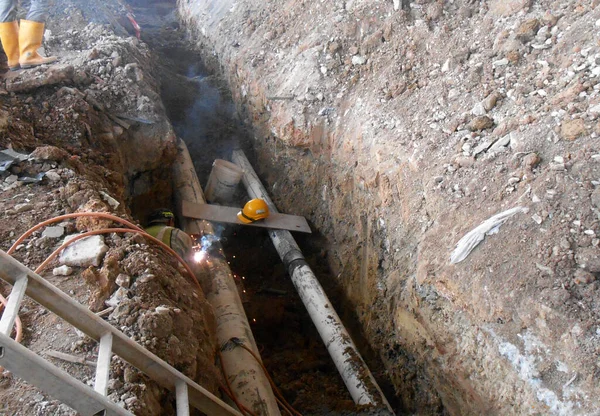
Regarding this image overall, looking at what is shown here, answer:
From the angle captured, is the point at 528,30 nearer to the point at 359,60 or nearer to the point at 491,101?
the point at 491,101

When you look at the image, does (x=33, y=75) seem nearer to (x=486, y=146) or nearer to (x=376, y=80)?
(x=376, y=80)

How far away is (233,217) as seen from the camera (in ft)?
16.3

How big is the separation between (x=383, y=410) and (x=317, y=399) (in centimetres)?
59

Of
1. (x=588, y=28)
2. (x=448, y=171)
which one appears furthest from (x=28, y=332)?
(x=588, y=28)

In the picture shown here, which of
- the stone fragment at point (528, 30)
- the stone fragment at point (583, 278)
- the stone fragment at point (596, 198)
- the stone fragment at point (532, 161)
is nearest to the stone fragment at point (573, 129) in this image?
the stone fragment at point (532, 161)

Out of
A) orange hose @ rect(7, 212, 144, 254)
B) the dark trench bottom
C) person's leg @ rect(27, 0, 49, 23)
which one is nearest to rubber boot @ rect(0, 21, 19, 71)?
person's leg @ rect(27, 0, 49, 23)

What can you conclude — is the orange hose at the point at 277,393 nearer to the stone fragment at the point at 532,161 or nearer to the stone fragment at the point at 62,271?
the stone fragment at the point at 62,271

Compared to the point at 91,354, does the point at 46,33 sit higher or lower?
higher

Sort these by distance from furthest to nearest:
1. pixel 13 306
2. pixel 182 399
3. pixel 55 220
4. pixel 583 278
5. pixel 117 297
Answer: pixel 55 220 → pixel 117 297 → pixel 583 278 → pixel 182 399 → pixel 13 306

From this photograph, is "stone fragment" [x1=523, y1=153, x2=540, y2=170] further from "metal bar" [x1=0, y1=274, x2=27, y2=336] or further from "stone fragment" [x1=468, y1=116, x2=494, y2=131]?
"metal bar" [x1=0, y1=274, x2=27, y2=336]

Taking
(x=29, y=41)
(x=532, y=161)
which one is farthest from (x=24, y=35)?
(x=532, y=161)

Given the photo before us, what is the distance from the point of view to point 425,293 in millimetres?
3109

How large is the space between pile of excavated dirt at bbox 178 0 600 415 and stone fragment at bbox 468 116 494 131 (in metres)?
0.01

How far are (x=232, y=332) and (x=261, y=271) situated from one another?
1512mm
